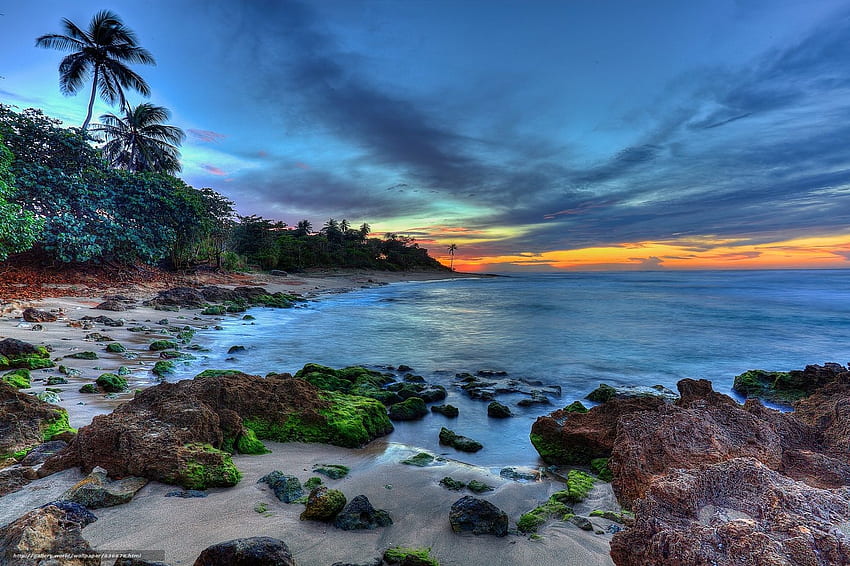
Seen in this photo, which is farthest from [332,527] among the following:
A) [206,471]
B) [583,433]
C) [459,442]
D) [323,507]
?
[583,433]

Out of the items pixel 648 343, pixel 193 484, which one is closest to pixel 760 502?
pixel 193 484

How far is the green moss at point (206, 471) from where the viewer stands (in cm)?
314

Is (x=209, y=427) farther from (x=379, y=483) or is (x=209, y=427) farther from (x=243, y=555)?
(x=243, y=555)

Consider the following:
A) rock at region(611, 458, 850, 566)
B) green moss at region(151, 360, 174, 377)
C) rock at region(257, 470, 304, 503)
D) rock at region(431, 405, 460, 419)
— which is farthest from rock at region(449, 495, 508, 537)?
green moss at region(151, 360, 174, 377)

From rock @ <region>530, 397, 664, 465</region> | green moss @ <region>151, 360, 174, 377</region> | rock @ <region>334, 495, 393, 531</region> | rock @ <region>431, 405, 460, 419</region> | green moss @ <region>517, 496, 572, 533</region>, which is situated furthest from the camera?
green moss @ <region>151, 360, 174, 377</region>

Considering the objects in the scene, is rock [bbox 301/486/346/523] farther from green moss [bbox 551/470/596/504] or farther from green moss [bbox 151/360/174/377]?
green moss [bbox 151/360/174/377]

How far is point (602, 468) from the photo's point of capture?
4242mm

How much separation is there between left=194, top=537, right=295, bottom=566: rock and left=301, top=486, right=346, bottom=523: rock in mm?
775

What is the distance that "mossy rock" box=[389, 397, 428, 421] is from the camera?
6.15m

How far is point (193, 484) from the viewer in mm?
3137

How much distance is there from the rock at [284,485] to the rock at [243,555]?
3.76 feet

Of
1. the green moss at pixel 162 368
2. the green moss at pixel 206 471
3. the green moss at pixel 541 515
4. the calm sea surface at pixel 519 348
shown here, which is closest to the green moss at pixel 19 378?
the green moss at pixel 162 368

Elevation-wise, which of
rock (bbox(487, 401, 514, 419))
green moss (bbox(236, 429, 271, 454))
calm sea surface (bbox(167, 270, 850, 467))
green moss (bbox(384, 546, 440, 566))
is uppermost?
green moss (bbox(384, 546, 440, 566))

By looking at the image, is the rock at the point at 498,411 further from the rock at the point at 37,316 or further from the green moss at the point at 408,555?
the rock at the point at 37,316
